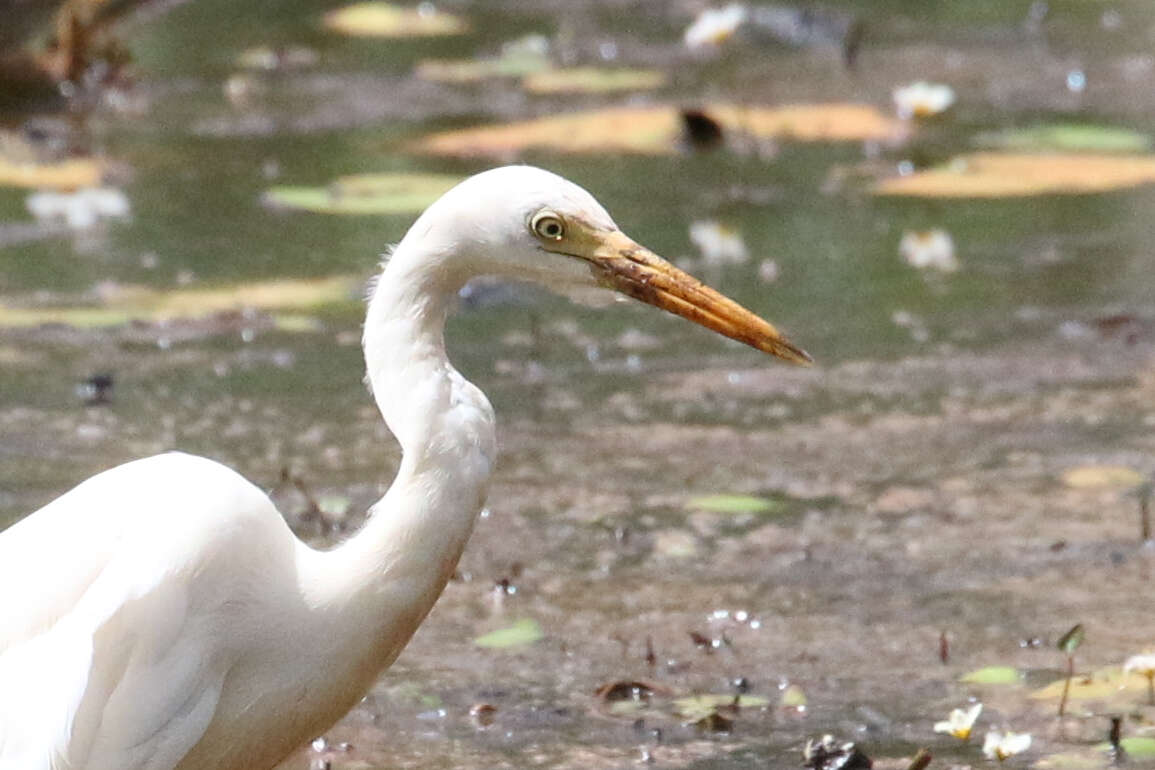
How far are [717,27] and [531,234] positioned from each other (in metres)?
5.91

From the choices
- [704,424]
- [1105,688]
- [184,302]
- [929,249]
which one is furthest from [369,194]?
[1105,688]

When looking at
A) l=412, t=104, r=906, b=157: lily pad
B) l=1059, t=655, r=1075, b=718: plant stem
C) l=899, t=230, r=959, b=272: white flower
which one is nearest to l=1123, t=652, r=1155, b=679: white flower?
l=1059, t=655, r=1075, b=718: plant stem

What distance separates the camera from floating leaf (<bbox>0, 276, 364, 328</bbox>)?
19.8 ft

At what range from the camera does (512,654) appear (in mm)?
4059

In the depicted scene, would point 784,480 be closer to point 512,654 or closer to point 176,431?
point 512,654

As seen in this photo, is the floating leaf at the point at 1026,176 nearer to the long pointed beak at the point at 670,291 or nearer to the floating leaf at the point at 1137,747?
the floating leaf at the point at 1137,747

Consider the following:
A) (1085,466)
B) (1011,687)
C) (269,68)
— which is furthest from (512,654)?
(269,68)

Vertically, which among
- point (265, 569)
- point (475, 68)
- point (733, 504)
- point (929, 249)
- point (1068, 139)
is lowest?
point (733, 504)

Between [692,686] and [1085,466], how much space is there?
1388mm

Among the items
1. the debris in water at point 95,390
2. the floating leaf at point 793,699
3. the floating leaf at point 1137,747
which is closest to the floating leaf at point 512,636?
the floating leaf at point 793,699

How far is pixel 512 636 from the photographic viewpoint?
4.09m

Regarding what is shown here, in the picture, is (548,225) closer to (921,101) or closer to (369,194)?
(369,194)

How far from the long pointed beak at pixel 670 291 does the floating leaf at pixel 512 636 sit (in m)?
1.06

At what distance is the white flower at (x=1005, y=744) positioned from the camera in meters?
3.46
